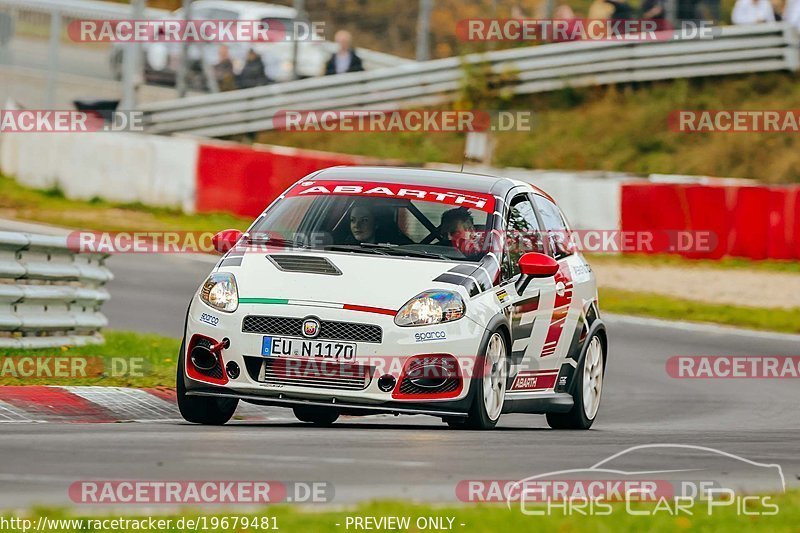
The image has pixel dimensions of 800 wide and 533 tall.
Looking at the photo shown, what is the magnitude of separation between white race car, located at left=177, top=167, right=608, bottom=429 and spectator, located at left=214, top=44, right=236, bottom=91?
1809 cm

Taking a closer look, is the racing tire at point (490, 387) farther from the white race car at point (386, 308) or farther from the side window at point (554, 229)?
the side window at point (554, 229)

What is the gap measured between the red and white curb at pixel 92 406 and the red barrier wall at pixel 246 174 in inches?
523

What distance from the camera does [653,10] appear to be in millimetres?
25672

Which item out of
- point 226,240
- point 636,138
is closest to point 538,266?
point 226,240

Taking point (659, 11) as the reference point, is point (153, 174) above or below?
below

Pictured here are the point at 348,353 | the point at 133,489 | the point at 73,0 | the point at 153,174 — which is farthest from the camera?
the point at 73,0

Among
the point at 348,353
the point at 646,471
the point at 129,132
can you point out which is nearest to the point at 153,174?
the point at 129,132

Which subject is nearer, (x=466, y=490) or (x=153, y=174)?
(x=466, y=490)

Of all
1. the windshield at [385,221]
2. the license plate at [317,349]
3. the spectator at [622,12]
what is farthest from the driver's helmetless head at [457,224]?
the spectator at [622,12]

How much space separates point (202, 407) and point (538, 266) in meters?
2.12

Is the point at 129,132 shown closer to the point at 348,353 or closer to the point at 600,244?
the point at 600,244

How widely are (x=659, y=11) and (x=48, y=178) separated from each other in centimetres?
1004

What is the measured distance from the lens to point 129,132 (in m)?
27.0

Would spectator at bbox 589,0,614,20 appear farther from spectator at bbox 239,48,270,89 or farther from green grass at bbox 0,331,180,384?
green grass at bbox 0,331,180,384
